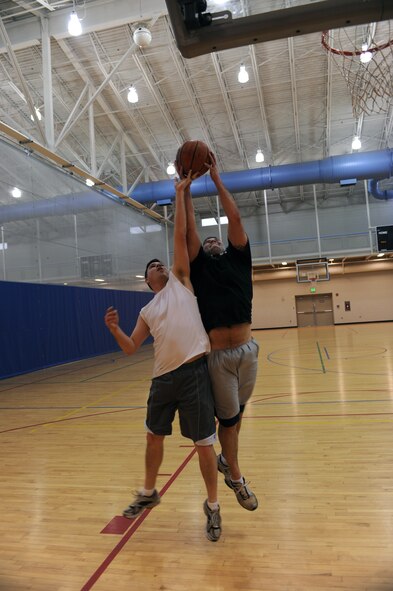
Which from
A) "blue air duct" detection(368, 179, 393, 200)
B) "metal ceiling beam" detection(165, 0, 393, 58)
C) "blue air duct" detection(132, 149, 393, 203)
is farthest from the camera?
"blue air duct" detection(368, 179, 393, 200)

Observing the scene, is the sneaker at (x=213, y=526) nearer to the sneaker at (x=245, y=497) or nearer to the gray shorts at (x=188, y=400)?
the sneaker at (x=245, y=497)

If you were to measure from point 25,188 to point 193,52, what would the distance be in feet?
31.5

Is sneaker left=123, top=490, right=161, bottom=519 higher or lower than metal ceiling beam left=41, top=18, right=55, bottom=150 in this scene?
lower

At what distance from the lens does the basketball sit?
2.45 meters

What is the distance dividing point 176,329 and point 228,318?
0.30 meters

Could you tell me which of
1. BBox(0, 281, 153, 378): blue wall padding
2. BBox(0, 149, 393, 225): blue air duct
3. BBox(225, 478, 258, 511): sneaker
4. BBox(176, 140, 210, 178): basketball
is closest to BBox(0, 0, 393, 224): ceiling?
BBox(0, 149, 393, 225): blue air duct

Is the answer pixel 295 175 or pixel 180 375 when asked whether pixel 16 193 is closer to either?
pixel 180 375

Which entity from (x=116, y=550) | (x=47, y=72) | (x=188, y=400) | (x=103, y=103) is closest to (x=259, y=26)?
(x=188, y=400)

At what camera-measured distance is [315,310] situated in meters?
23.2

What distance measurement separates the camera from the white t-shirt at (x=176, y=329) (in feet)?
7.47

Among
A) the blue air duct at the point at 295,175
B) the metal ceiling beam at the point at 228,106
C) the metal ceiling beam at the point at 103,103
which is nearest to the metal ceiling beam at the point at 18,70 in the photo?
the metal ceiling beam at the point at 103,103

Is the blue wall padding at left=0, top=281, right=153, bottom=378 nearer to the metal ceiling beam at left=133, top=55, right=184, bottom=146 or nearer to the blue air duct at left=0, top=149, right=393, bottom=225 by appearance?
the blue air duct at left=0, top=149, right=393, bottom=225

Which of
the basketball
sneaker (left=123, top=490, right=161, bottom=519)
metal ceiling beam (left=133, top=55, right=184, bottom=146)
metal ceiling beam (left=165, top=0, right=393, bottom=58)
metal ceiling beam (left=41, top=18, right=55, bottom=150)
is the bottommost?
sneaker (left=123, top=490, right=161, bottom=519)

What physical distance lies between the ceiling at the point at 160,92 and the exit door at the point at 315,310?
746 centimetres
